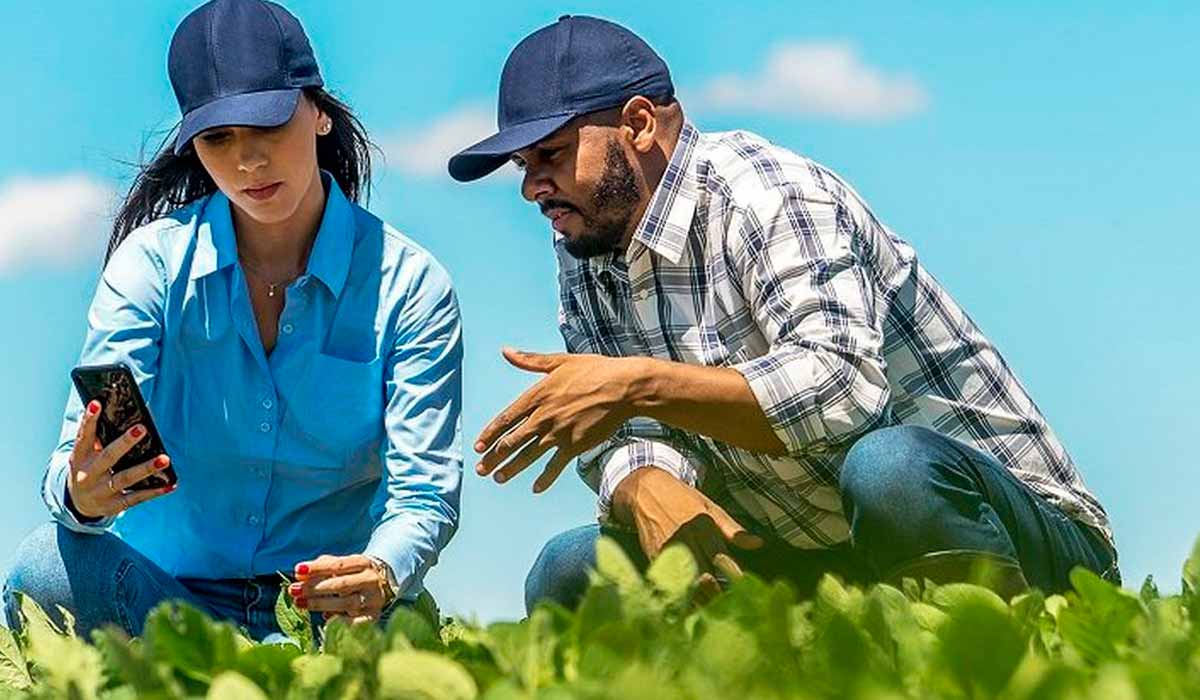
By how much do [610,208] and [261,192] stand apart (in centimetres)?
82

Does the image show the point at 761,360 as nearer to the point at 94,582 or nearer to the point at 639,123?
the point at 639,123

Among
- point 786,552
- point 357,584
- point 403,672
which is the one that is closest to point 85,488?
point 357,584

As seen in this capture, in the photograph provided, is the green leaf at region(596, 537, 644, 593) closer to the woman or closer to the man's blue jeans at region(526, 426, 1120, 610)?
the man's blue jeans at region(526, 426, 1120, 610)

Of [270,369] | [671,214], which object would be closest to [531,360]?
[671,214]

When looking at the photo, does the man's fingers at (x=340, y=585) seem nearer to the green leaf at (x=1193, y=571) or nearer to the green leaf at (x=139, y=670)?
the green leaf at (x=1193, y=571)

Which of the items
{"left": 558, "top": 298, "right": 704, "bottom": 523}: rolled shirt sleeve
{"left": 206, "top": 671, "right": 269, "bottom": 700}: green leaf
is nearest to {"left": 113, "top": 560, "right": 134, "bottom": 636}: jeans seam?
{"left": 558, "top": 298, "right": 704, "bottom": 523}: rolled shirt sleeve

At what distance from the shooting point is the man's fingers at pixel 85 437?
4.14 m

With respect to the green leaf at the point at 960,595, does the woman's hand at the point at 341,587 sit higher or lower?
lower

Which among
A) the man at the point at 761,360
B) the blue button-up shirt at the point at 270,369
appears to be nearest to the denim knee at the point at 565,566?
the man at the point at 761,360

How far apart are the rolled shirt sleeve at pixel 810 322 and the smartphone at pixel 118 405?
1.32 metres

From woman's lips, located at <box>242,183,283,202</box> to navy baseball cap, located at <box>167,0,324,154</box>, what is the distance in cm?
17

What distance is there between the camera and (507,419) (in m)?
3.62

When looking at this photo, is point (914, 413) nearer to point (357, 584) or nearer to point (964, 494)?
point (964, 494)

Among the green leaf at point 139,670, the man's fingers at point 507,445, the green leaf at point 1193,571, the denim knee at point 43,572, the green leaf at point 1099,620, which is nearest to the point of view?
the green leaf at point 139,670
